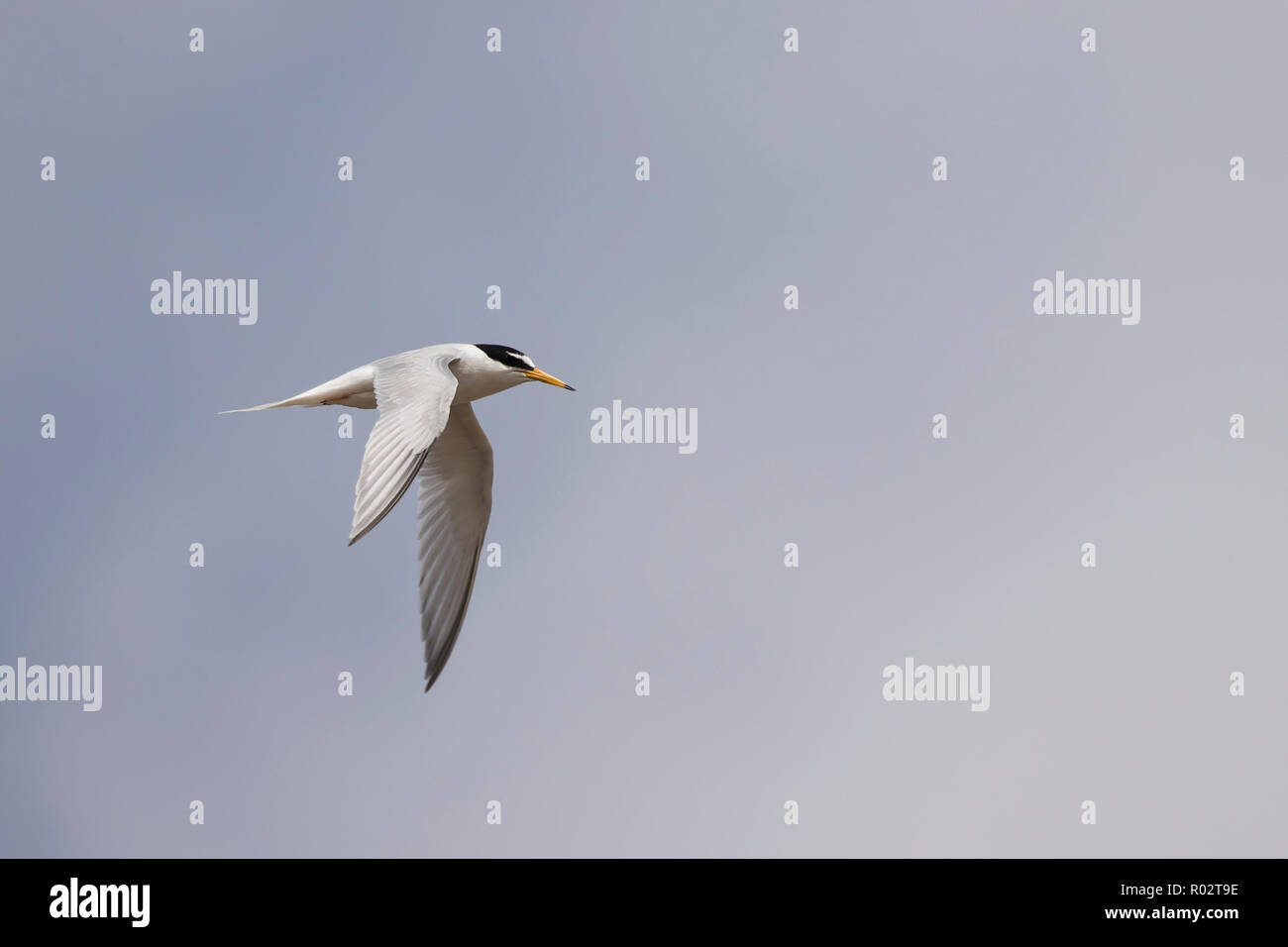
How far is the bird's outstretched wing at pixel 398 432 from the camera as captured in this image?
6.31 meters

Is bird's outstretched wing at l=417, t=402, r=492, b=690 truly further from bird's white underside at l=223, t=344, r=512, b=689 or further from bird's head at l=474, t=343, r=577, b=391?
bird's head at l=474, t=343, r=577, b=391

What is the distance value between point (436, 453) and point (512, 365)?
4.38ft

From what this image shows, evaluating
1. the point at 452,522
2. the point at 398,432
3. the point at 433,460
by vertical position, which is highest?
the point at 433,460

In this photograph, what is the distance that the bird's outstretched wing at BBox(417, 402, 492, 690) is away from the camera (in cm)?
934

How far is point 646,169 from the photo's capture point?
1397 centimetres

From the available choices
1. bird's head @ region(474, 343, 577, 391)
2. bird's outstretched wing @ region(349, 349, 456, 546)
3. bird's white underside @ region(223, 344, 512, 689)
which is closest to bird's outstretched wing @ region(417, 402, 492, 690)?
bird's white underside @ region(223, 344, 512, 689)

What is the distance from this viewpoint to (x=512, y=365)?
899 cm

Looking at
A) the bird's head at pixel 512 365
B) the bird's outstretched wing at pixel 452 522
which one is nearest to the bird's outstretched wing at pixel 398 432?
the bird's head at pixel 512 365

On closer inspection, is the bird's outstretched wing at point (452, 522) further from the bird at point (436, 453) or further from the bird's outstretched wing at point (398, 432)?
the bird's outstretched wing at point (398, 432)

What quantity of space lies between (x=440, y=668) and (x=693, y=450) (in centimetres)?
628

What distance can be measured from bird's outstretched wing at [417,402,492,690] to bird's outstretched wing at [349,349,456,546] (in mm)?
1723

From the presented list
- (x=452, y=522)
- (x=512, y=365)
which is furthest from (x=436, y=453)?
(x=512, y=365)

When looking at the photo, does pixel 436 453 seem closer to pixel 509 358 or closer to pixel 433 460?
pixel 433 460
